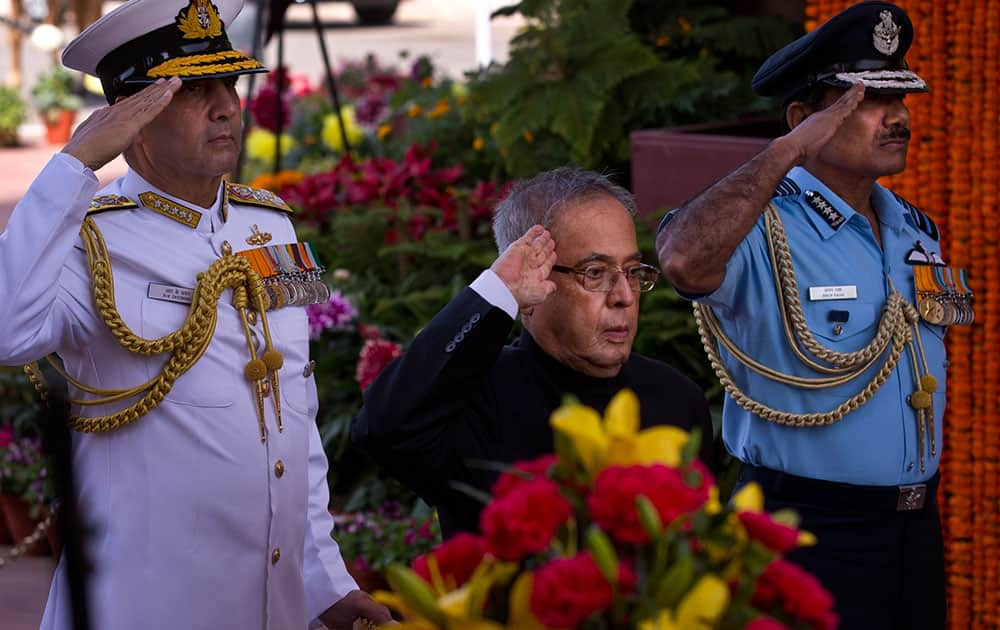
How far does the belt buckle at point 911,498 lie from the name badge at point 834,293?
0.41 metres

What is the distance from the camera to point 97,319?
253cm

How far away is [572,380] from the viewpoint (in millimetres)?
2420

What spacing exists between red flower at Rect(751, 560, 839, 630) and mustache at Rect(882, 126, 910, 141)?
164 centimetres

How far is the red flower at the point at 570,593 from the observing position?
1337 mm

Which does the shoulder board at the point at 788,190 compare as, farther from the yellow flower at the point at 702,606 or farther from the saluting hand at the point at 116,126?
the yellow flower at the point at 702,606

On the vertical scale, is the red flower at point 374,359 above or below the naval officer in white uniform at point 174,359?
below

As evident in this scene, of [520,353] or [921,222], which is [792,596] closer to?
[520,353]

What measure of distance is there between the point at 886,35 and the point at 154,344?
1.64 m

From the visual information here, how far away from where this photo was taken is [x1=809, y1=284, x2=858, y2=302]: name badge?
286 cm

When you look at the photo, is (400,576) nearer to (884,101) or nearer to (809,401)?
(809,401)

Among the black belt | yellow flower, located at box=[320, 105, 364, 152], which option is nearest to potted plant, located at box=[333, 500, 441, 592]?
the black belt

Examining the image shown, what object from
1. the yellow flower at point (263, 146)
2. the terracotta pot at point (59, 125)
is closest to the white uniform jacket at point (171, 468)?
the yellow flower at point (263, 146)

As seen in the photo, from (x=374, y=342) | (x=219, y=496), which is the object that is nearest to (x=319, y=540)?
(x=219, y=496)

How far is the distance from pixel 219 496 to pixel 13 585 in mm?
3204
